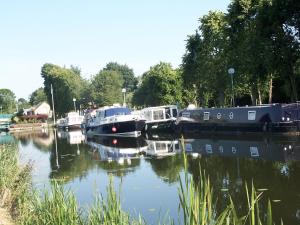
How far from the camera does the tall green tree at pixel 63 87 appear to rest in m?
95.2

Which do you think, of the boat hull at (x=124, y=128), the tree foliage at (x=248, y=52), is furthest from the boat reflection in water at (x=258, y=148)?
the boat hull at (x=124, y=128)

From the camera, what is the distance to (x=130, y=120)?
37219mm

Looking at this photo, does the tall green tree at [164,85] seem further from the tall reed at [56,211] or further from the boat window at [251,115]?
the tall reed at [56,211]

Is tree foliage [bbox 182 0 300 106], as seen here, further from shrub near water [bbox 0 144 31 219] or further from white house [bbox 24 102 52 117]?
white house [bbox 24 102 52 117]

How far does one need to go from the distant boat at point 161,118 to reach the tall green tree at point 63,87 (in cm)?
5116

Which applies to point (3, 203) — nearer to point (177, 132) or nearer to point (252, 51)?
point (252, 51)

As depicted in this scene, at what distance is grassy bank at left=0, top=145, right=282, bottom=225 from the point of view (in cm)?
340

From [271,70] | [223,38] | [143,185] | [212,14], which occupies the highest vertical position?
[212,14]

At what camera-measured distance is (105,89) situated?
80125 mm

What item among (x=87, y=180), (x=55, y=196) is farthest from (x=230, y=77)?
(x=55, y=196)

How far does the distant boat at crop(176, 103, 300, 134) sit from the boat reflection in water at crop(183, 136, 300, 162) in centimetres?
131

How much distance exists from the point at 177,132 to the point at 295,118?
43.9 ft

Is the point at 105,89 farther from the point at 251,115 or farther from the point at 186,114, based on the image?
the point at 251,115

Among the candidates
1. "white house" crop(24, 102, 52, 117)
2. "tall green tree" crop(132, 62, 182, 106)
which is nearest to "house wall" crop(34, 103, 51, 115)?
"white house" crop(24, 102, 52, 117)
